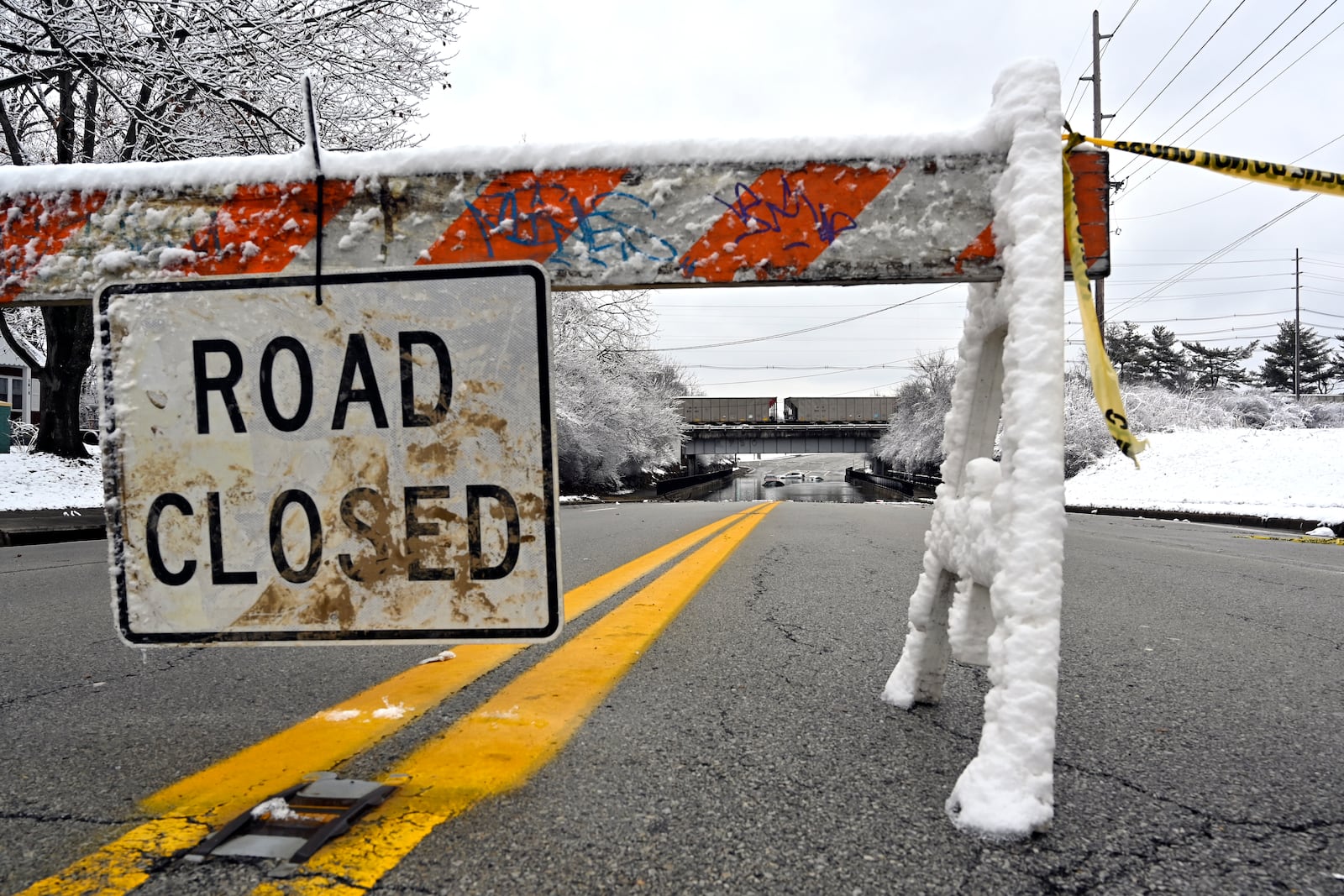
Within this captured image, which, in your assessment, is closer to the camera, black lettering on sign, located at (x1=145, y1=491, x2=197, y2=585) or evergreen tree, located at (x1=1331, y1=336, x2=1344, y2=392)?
black lettering on sign, located at (x1=145, y1=491, x2=197, y2=585)

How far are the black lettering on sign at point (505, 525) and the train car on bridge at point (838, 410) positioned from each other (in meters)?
68.8

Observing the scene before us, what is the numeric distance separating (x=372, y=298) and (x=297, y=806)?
0.92m

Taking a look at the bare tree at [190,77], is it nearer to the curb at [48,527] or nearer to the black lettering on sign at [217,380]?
the curb at [48,527]

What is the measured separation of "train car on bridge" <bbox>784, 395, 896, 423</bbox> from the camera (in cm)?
7062

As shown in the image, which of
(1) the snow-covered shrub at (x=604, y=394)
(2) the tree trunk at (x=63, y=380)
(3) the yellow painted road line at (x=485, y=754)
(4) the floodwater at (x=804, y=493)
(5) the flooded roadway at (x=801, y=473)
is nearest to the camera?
(3) the yellow painted road line at (x=485, y=754)

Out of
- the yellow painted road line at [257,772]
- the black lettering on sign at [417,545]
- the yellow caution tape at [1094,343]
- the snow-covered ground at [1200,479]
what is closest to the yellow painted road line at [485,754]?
the yellow painted road line at [257,772]

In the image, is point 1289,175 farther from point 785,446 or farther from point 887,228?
point 785,446

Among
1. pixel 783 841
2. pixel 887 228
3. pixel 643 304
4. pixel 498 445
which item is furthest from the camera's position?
pixel 643 304

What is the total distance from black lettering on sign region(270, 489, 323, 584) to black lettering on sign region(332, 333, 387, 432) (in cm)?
16

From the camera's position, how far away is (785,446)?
69.4m

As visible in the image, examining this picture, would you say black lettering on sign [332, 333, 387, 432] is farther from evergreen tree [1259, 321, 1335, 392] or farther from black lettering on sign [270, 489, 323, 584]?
evergreen tree [1259, 321, 1335, 392]

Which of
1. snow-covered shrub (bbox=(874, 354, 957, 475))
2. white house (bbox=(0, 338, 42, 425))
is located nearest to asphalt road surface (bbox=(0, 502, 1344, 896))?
snow-covered shrub (bbox=(874, 354, 957, 475))

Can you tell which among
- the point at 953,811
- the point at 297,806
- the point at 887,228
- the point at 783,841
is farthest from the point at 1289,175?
the point at 297,806

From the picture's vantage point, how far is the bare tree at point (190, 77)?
10539 mm
